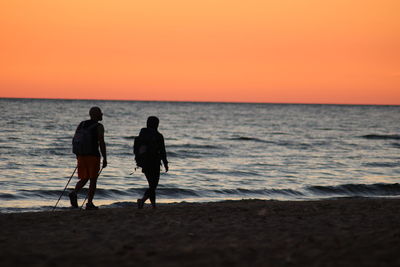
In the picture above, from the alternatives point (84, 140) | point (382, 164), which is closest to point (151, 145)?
point (84, 140)

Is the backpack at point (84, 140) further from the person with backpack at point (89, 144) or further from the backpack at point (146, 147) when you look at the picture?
the backpack at point (146, 147)

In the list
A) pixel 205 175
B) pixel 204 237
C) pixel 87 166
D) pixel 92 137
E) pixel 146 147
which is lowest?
pixel 205 175

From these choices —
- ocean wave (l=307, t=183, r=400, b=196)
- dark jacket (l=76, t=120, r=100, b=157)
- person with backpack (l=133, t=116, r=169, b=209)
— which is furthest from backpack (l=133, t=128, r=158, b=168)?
ocean wave (l=307, t=183, r=400, b=196)

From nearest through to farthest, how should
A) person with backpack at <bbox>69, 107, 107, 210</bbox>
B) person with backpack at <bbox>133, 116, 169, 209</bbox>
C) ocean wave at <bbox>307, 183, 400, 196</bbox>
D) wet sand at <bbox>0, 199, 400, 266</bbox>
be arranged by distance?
wet sand at <bbox>0, 199, 400, 266</bbox> < person with backpack at <bbox>69, 107, 107, 210</bbox> < person with backpack at <bbox>133, 116, 169, 209</bbox> < ocean wave at <bbox>307, 183, 400, 196</bbox>

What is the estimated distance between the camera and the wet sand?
5.50m

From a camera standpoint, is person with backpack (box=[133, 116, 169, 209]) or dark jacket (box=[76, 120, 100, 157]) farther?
person with backpack (box=[133, 116, 169, 209])

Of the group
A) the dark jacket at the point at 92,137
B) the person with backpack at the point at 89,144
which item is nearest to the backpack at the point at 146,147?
the person with backpack at the point at 89,144

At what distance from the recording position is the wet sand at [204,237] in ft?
18.0

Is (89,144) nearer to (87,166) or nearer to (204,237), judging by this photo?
(87,166)

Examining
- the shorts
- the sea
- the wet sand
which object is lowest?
the sea

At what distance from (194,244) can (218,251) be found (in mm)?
444

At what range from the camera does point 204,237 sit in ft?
22.0

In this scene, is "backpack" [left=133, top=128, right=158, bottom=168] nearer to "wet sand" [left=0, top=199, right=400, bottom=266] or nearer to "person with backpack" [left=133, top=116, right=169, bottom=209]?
"person with backpack" [left=133, top=116, right=169, bottom=209]

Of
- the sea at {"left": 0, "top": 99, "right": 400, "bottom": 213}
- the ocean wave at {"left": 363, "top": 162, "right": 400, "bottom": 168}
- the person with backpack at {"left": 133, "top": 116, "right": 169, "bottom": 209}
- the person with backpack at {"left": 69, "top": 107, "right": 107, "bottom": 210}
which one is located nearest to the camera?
the person with backpack at {"left": 69, "top": 107, "right": 107, "bottom": 210}
